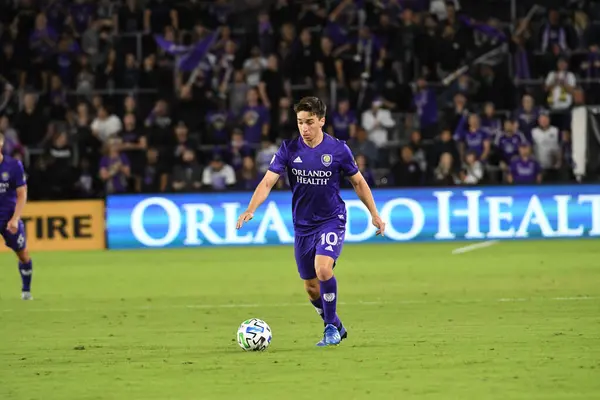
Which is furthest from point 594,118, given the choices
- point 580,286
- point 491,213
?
point 580,286

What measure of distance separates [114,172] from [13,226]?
1014 cm

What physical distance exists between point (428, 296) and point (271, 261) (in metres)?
6.26

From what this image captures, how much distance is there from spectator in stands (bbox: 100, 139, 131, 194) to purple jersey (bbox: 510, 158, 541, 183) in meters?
7.74

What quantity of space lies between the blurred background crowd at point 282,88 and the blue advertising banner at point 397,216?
2.21ft

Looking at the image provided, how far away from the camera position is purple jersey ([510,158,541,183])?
81.4ft

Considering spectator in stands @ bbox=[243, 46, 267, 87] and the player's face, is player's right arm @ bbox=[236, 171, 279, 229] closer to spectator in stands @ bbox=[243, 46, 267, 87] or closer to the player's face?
the player's face

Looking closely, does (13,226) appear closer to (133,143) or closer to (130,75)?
(133,143)

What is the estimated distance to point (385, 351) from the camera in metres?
10.3

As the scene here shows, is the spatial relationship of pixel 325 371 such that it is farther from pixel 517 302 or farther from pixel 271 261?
→ pixel 271 261

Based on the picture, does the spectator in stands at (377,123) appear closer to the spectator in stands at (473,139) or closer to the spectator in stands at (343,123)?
the spectator in stands at (343,123)

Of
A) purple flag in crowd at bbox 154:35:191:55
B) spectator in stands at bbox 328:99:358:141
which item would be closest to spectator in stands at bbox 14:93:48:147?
purple flag in crowd at bbox 154:35:191:55

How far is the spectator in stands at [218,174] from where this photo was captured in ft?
83.3

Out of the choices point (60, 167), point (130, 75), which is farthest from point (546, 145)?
point (60, 167)

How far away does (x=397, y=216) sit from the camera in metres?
24.2
